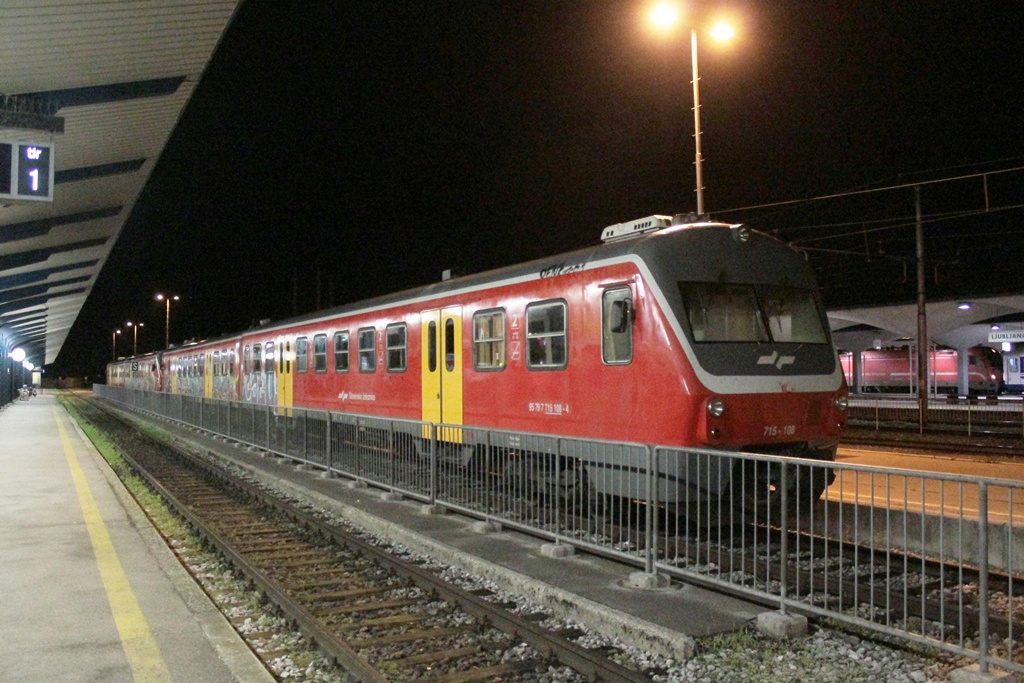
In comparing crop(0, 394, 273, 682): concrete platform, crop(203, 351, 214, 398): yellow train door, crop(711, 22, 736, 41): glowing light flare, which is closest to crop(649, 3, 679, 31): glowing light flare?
crop(711, 22, 736, 41): glowing light flare

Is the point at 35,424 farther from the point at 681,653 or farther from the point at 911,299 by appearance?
the point at 911,299

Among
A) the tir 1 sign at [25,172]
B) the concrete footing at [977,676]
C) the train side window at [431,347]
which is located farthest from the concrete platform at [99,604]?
the train side window at [431,347]

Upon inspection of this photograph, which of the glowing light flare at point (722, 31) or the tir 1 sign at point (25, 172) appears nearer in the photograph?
the tir 1 sign at point (25, 172)

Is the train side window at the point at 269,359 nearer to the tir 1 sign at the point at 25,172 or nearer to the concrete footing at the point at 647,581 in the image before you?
the tir 1 sign at the point at 25,172

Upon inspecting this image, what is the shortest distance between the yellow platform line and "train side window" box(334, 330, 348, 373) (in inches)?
251

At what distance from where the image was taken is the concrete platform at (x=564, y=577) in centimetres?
538

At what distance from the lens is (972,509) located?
28.7ft

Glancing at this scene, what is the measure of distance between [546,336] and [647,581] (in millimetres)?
4379

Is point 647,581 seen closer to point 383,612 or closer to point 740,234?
point 383,612

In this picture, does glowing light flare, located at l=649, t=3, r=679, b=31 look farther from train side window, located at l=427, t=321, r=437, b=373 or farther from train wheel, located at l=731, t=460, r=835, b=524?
train wheel, located at l=731, t=460, r=835, b=524

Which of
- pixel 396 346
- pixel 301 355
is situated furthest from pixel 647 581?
pixel 301 355

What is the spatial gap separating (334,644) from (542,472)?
10.8ft

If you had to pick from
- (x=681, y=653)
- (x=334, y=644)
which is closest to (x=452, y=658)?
(x=334, y=644)

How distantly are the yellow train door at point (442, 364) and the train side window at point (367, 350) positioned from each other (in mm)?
2060
